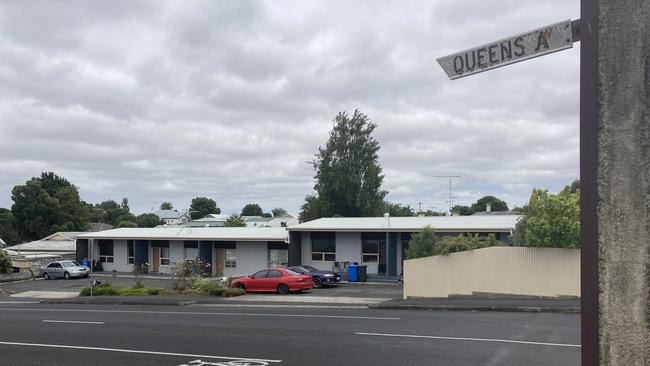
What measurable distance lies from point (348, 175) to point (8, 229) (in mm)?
46995

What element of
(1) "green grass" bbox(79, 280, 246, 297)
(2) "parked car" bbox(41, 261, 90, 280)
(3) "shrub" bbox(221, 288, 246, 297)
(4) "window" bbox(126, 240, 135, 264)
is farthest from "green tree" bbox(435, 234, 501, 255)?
(2) "parked car" bbox(41, 261, 90, 280)

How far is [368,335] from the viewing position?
1374 cm

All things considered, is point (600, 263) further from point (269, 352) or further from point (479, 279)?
point (479, 279)

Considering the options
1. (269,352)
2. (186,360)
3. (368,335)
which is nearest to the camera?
(186,360)

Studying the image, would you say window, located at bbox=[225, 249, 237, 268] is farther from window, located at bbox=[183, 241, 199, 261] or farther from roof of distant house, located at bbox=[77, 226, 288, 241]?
window, located at bbox=[183, 241, 199, 261]

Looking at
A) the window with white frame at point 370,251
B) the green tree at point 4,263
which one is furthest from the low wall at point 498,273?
the green tree at point 4,263

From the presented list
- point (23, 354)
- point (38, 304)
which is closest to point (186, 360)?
point (23, 354)

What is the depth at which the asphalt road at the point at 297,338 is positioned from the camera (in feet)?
36.2

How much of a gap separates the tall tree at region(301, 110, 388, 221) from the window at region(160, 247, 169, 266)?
18.7 m

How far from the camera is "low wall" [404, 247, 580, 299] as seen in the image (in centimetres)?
2038

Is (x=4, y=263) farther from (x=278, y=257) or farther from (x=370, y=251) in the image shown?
(x=370, y=251)

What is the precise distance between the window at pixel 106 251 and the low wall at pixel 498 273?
31.6 m

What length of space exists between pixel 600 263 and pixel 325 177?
189 feet

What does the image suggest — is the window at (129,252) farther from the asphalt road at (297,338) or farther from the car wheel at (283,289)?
the asphalt road at (297,338)
